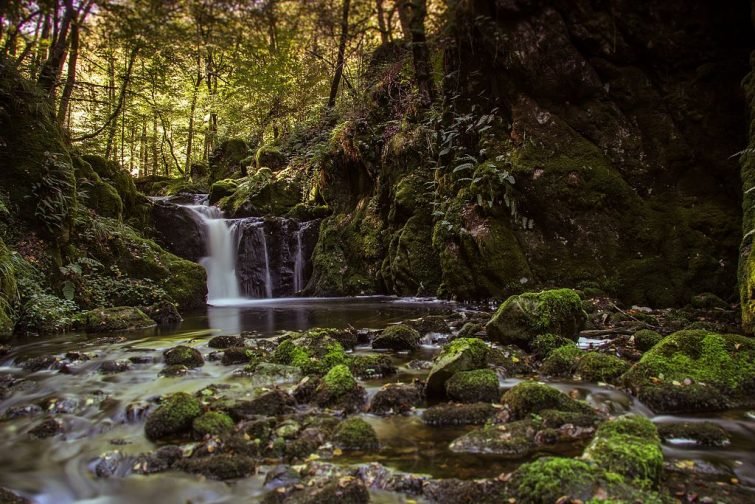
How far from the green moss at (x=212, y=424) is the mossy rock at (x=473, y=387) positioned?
6.68 ft

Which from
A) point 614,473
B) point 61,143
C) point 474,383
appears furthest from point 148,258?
point 614,473

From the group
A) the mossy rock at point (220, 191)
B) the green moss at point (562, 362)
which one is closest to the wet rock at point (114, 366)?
the green moss at point (562, 362)

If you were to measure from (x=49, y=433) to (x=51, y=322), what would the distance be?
17.8 ft

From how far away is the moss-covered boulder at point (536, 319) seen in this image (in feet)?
21.1

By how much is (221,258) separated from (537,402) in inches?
564

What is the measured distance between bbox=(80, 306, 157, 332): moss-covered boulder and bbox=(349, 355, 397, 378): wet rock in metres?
5.65

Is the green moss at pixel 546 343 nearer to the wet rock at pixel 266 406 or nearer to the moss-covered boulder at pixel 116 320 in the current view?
the wet rock at pixel 266 406

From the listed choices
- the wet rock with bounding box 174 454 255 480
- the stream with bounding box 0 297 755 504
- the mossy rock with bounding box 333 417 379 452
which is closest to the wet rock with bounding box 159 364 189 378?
the stream with bounding box 0 297 755 504

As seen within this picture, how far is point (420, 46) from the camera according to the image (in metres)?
13.7

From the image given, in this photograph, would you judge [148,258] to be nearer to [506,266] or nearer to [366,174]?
[366,174]

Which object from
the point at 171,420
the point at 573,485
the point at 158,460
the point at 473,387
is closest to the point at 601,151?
the point at 473,387

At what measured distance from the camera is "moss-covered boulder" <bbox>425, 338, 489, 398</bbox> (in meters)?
4.80

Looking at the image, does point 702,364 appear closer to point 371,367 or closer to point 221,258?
point 371,367

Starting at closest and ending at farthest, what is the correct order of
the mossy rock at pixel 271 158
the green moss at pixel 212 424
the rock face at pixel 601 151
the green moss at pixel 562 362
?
the green moss at pixel 212 424, the green moss at pixel 562 362, the rock face at pixel 601 151, the mossy rock at pixel 271 158
